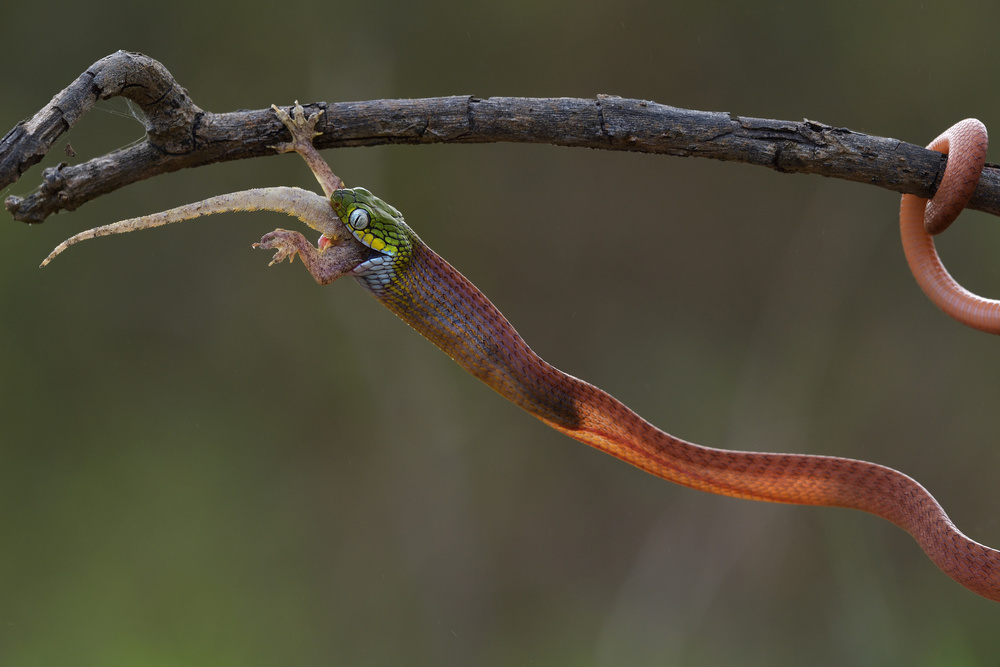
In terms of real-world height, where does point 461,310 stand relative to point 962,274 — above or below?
below

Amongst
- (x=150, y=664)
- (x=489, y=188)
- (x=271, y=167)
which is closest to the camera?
(x=150, y=664)

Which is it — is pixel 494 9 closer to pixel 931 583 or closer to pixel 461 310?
pixel 461 310

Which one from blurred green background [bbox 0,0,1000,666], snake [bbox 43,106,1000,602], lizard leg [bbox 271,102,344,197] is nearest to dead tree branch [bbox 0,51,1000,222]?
lizard leg [bbox 271,102,344,197]

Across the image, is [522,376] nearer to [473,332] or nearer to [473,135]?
[473,332]

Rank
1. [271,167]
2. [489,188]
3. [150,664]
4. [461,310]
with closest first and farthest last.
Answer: [461,310] < [150,664] < [271,167] < [489,188]

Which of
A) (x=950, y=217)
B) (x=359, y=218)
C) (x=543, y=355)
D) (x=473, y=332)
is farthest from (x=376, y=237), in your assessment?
(x=543, y=355)

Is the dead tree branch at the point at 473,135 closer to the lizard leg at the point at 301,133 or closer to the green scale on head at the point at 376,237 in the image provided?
the lizard leg at the point at 301,133

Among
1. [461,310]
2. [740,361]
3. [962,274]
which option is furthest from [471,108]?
[962,274]

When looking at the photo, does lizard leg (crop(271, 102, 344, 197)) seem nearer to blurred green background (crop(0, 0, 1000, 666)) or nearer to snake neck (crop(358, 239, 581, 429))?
snake neck (crop(358, 239, 581, 429))
